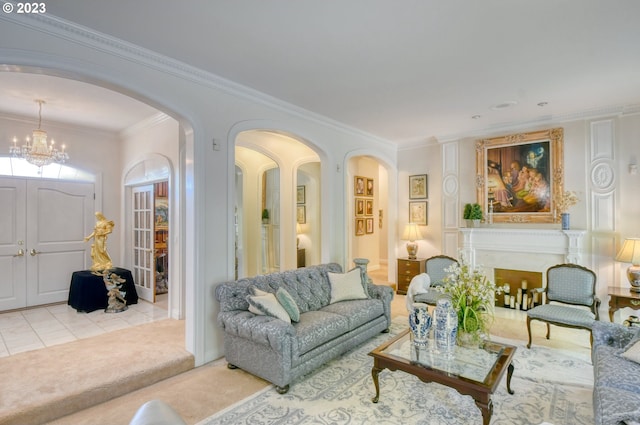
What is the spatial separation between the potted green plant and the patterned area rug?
2686mm

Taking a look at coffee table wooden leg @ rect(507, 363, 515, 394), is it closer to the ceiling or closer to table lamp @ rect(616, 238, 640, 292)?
table lamp @ rect(616, 238, 640, 292)

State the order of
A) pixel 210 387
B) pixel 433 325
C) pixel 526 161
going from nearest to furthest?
pixel 433 325 < pixel 210 387 < pixel 526 161

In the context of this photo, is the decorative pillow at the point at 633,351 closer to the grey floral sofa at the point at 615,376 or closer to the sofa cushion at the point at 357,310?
the grey floral sofa at the point at 615,376

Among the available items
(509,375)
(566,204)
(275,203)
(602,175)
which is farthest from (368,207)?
(509,375)

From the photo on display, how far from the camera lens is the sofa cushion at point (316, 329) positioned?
9.89 feet

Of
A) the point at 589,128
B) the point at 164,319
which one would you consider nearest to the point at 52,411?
the point at 164,319

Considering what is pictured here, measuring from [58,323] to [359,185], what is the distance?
6.53m

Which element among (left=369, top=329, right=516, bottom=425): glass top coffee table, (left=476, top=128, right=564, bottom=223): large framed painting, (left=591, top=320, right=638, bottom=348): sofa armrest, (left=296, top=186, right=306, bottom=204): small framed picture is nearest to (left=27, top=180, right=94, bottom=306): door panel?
(left=296, top=186, right=306, bottom=204): small framed picture

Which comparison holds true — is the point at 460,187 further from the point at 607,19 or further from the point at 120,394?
the point at 120,394

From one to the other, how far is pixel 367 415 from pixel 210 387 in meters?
1.43

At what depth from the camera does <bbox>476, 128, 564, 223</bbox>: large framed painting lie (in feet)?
16.6

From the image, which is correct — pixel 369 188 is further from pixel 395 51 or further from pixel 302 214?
pixel 395 51

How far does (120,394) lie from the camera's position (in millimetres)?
2885

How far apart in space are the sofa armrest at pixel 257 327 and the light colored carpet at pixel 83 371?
1.97 ft
